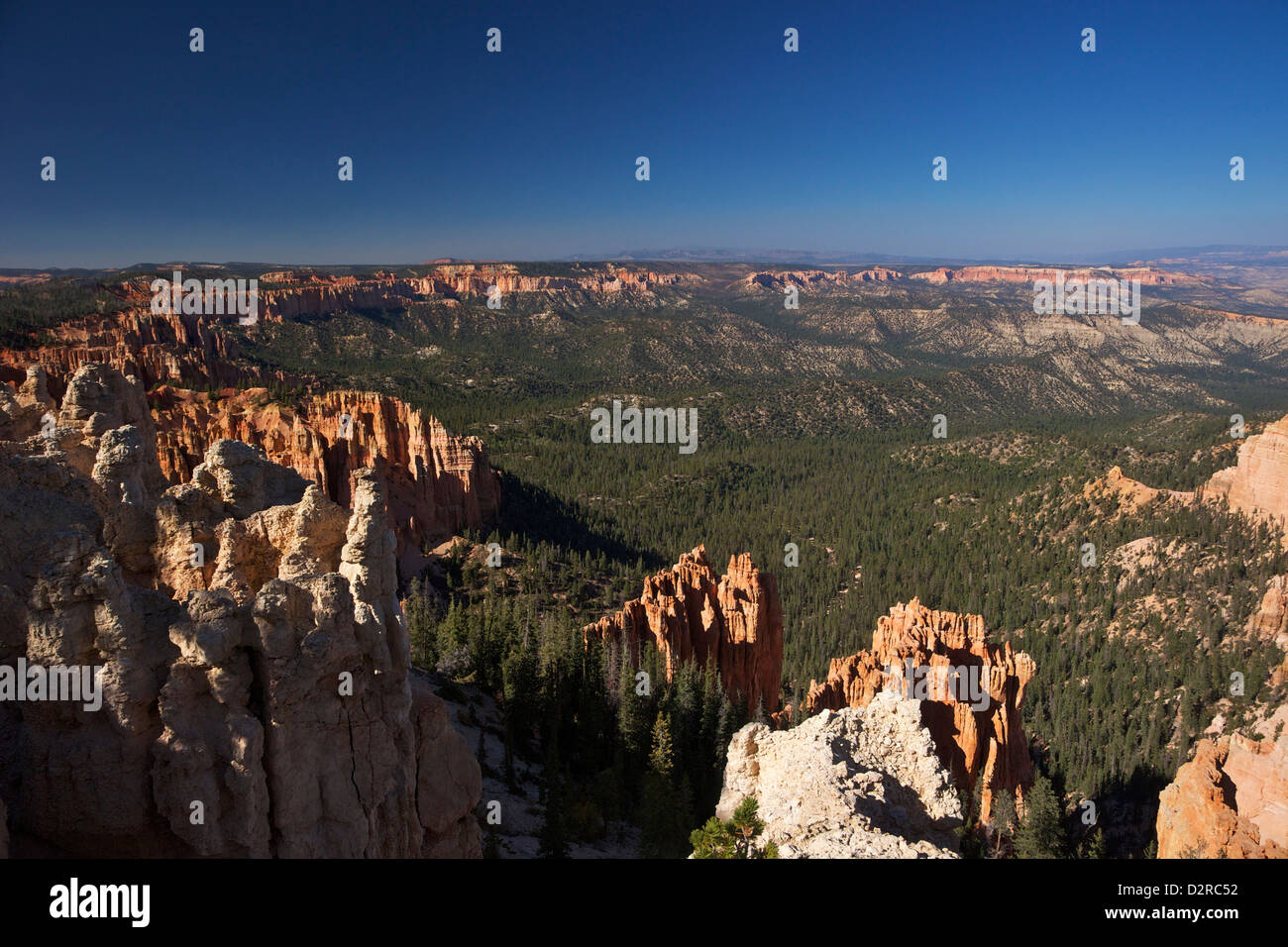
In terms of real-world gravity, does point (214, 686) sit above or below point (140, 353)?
below

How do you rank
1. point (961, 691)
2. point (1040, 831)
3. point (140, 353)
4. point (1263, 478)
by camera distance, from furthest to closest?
point (140, 353), point (1263, 478), point (961, 691), point (1040, 831)

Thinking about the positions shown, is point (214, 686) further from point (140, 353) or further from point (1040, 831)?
point (140, 353)

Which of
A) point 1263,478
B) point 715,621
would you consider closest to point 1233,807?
point 715,621

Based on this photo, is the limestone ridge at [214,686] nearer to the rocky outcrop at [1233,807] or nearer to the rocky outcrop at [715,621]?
the rocky outcrop at [1233,807]

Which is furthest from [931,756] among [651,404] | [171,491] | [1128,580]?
[651,404]

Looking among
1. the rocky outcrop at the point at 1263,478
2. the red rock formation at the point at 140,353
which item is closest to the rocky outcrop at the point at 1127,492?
the rocky outcrop at the point at 1263,478

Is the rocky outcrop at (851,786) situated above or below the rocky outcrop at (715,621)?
above

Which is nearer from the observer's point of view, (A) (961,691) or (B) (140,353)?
(A) (961,691)
